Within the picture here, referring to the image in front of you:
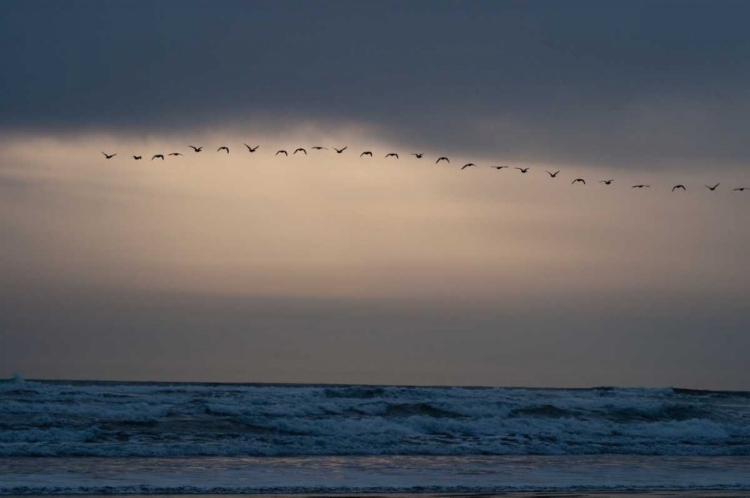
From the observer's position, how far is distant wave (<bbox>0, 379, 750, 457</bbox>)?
37.0 m

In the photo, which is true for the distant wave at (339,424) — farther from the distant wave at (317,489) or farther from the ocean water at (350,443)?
the distant wave at (317,489)

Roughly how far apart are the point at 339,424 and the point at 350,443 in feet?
14.2

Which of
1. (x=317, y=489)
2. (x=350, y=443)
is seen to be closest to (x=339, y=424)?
(x=350, y=443)

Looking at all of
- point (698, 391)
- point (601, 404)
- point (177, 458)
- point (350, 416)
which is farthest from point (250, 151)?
point (698, 391)

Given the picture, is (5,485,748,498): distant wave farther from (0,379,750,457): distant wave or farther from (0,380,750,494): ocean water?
(0,379,750,457): distant wave

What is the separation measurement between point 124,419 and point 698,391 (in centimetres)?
5576

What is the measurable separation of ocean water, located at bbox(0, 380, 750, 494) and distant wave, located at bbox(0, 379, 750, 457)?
0.30ft

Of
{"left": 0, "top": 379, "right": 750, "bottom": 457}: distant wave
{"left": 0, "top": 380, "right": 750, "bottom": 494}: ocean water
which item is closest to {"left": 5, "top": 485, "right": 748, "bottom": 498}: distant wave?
{"left": 0, "top": 380, "right": 750, "bottom": 494}: ocean water

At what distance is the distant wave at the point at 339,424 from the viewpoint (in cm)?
3697

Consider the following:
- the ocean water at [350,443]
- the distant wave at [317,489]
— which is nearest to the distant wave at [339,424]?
the ocean water at [350,443]

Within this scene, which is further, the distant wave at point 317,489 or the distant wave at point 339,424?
the distant wave at point 339,424

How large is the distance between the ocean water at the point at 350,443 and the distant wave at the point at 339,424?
0.09m

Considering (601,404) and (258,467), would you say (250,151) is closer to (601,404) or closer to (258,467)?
(258,467)

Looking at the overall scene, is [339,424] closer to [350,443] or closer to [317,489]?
[350,443]
